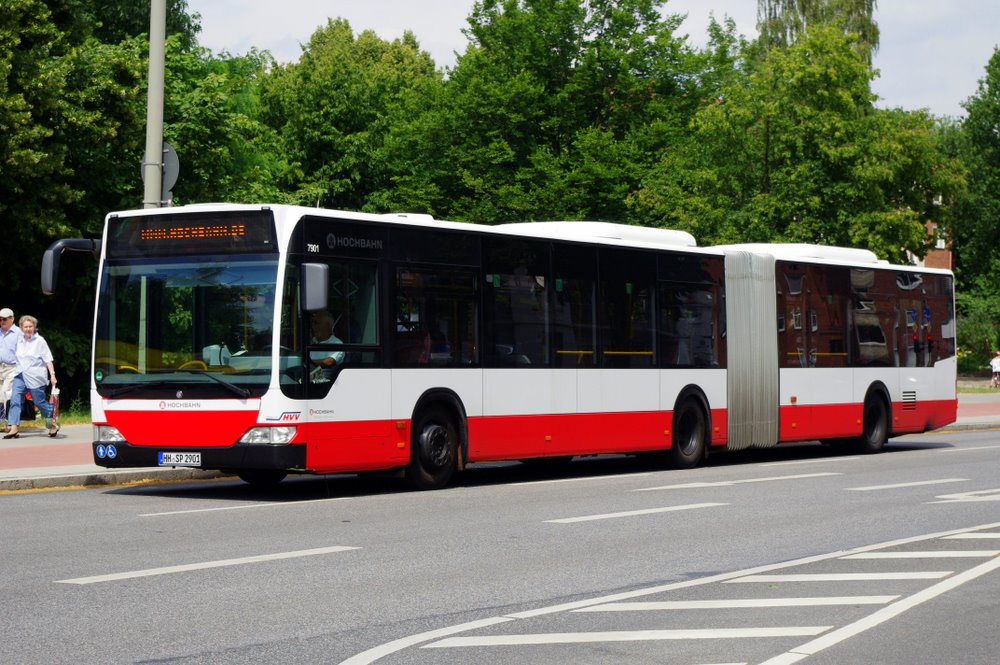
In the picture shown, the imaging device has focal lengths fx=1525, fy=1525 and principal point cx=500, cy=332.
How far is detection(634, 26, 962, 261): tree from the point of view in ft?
160

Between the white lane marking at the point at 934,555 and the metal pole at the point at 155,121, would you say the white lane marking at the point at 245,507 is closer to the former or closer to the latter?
the metal pole at the point at 155,121

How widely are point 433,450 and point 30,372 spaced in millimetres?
7883

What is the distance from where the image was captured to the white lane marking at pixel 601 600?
274 inches

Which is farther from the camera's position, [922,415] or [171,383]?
[922,415]

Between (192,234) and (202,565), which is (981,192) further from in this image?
(202,565)

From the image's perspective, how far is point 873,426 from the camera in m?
24.7

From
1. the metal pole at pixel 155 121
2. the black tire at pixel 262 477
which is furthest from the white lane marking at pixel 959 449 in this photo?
the metal pole at pixel 155 121

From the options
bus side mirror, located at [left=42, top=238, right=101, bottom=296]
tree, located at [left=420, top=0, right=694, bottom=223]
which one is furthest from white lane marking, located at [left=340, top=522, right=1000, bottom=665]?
tree, located at [left=420, top=0, right=694, bottom=223]

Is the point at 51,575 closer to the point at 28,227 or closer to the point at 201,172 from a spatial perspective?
the point at 28,227

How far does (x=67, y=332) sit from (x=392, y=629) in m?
28.8

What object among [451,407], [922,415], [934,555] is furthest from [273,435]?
[922,415]

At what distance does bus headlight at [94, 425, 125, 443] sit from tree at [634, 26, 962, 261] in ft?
118

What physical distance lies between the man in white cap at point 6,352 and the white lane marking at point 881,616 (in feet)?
50.5

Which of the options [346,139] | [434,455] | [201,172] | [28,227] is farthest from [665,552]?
[346,139]
